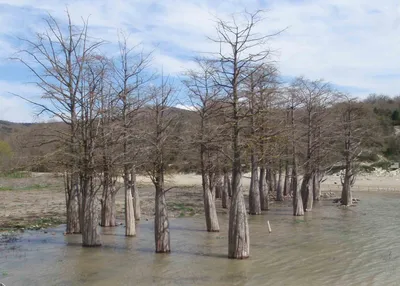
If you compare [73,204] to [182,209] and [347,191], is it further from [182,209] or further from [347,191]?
[347,191]

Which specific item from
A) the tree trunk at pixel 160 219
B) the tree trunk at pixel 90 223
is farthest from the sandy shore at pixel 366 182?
the tree trunk at pixel 160 219

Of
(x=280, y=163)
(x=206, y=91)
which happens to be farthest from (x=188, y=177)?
(x=206, y=91)

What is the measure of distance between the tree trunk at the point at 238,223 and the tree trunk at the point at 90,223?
642cm

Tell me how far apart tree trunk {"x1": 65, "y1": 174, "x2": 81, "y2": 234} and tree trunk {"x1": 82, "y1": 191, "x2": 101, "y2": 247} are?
3030 mm

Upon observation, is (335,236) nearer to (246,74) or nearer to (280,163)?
(246,74)

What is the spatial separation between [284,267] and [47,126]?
12226 millimetres

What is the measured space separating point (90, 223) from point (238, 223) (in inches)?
279

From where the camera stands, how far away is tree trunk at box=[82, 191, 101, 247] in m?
20.6

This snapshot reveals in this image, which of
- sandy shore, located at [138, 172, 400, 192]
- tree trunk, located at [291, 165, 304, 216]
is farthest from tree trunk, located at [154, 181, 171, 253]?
sandy shore, located at [138, 172, 400, 192]

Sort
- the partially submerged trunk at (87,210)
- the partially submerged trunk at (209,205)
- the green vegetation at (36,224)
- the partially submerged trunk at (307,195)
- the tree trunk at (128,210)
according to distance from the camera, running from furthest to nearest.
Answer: the partially submerged trunk at (307,195)
the green vegetation at (36,224)
the partially submerged trunk at (209,205)
the tree trunk at (128,210)
the partially submerged trunk at (87,210)

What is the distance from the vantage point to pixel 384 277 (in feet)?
53.5

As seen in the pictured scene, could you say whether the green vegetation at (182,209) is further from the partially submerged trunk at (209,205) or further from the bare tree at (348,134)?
the bare tree at (348,134)

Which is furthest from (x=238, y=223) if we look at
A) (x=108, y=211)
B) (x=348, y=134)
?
(x=348, y=134)

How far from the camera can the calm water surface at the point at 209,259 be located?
52.2 feet
